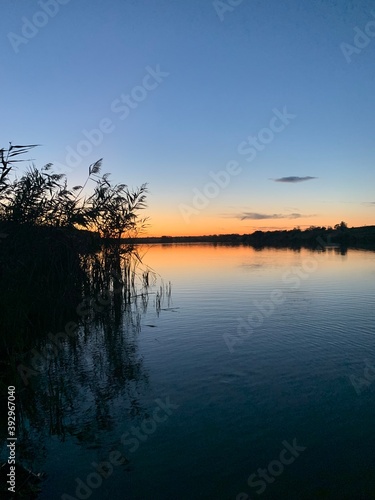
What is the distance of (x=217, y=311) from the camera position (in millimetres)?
17547

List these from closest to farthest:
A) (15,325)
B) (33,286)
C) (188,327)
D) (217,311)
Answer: (15,325), (33,286), (188,327), (217,311)

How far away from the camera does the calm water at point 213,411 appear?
554cm

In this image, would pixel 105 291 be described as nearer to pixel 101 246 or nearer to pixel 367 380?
pixel 101 246

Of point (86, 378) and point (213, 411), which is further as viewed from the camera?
point (86, 378)

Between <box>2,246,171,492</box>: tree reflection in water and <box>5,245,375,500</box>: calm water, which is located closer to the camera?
<box>5,245,375,500</box>: calm water

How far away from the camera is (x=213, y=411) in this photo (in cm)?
766

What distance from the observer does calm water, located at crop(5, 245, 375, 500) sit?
5535mm

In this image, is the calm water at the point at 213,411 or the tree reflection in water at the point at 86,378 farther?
the tree reflection in water at the point at 86,378

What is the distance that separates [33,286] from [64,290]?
1.48 metres

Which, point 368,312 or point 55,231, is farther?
point 368,312

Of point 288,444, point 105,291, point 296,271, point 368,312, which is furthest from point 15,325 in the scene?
point 296,271

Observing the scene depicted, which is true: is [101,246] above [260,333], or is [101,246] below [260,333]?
above

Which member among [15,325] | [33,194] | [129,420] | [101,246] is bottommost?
[129,420]

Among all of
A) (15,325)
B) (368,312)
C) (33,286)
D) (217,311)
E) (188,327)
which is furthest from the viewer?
(217,311)
